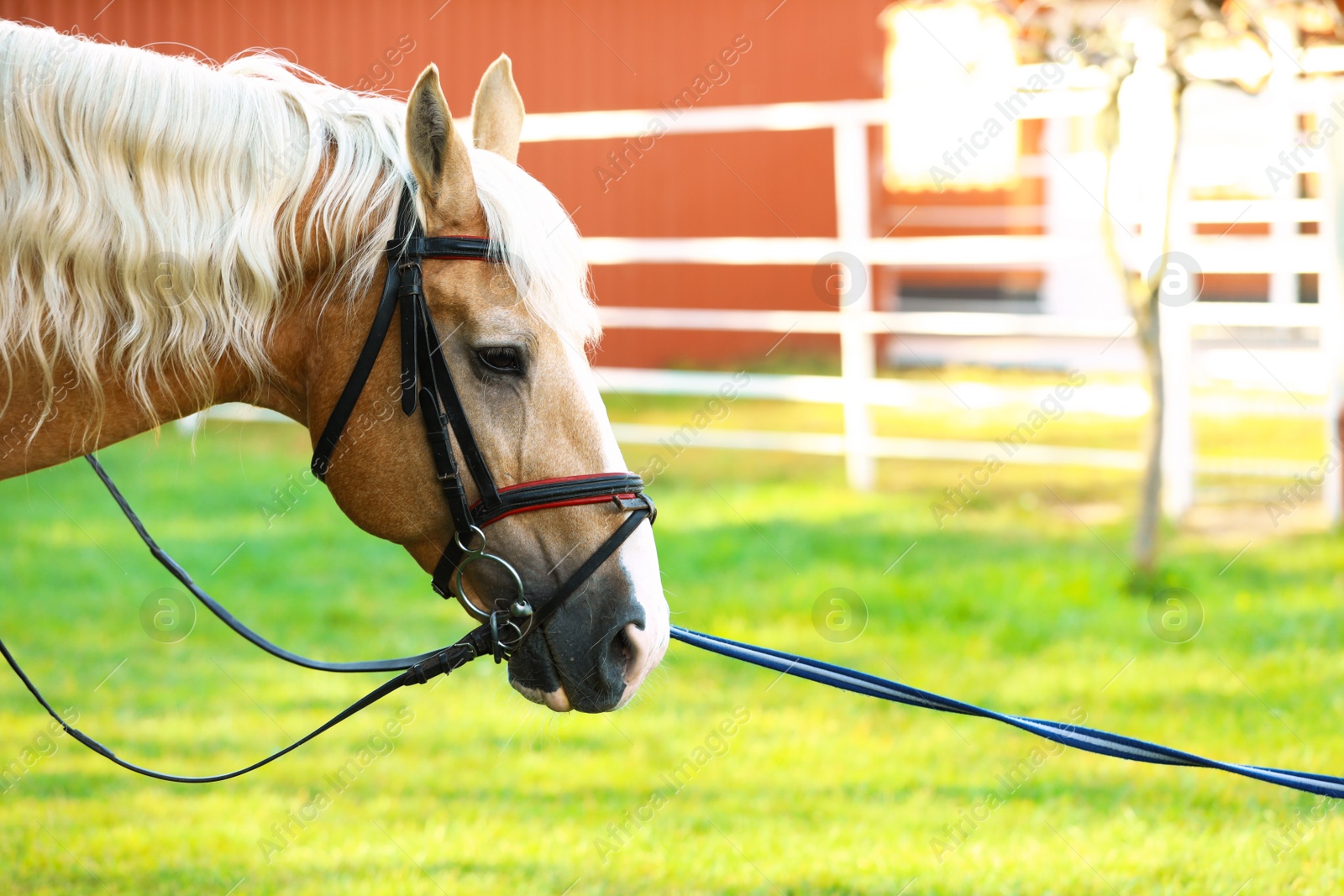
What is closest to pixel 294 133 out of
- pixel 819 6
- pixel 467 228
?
pixel 467 228

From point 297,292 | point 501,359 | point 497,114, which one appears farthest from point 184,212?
point 497,114

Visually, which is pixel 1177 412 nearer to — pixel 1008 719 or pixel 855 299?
pixel 855 299

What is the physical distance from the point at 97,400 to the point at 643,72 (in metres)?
9.36

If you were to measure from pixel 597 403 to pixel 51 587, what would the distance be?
4.57 meters

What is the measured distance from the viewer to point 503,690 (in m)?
3.87

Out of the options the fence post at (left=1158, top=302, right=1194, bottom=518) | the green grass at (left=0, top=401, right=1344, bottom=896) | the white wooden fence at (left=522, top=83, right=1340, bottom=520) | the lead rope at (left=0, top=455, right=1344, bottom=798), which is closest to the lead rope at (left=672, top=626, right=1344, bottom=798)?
the lead rope at (left=0, top=455, right=1344, bottom=798)

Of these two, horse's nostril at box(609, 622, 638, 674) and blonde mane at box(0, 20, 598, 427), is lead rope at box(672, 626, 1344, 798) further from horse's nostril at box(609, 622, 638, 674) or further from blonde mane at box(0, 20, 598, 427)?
blonde mane at box(0, 20, 598, 427)

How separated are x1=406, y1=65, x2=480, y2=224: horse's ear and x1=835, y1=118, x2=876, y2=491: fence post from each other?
4939 mm

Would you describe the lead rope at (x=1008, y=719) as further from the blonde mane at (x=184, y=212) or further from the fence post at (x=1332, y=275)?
the fence post at (x=1332, y=275)

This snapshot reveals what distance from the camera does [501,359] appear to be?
179 cm

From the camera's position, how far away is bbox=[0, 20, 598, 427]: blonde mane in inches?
65.4

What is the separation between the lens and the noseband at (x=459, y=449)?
69.3 inches

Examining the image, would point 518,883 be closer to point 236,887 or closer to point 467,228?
point 236,887

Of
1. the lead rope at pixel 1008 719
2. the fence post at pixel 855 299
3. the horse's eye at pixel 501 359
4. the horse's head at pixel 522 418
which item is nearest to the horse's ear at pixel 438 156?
the horse's head at pixel 522 418
